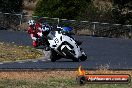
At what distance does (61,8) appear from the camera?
44.8 meters

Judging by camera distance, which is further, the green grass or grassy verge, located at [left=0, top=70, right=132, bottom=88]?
grassy verge, located at [left=0, top=70, right=132, bottom=88]

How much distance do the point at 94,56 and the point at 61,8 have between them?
68.6 feet

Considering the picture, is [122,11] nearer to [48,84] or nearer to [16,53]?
[16,53]

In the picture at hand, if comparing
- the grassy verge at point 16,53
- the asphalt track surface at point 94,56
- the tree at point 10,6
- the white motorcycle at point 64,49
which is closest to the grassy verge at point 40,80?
the asphalt track surface at point 94,56

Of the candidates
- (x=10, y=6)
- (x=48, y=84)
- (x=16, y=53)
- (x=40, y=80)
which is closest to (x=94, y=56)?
(x=16, y=53)

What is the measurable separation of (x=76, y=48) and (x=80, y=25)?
17.1 meters

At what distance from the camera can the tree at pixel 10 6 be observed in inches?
1688

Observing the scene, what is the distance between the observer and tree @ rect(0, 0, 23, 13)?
141ft

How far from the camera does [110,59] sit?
23.1 metres

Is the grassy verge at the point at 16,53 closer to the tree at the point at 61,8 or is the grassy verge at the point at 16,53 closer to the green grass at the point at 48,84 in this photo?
the green grass at the point at 48,84

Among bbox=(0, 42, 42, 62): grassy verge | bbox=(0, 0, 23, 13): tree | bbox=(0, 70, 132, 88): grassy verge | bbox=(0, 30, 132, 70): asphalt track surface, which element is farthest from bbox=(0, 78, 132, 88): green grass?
bbox=(0, 0, 23, 13): tree

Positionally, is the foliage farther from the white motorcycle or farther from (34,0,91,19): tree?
the white motorcycle

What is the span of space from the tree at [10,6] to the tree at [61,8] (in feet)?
5.60

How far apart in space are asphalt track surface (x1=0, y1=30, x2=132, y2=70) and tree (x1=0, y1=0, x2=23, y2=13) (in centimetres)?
614
